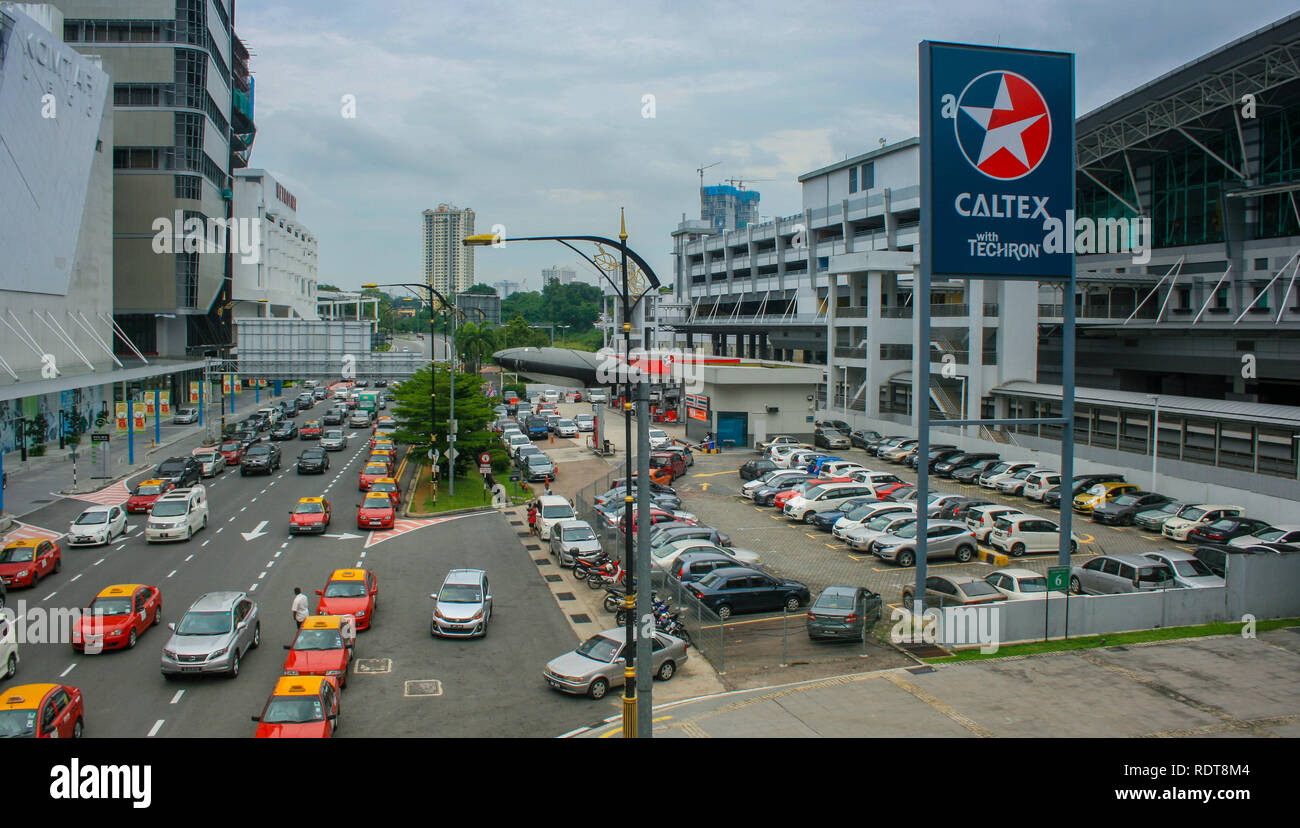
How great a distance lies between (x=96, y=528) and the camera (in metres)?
30.5

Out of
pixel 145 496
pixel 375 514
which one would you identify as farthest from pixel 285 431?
pixel 375 514

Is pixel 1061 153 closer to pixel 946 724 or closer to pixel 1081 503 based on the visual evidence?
pixel 946 724

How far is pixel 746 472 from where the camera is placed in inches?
1806

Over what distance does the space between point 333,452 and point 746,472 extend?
28168 mm

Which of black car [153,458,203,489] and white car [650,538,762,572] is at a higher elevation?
black car [153,458,203,489]

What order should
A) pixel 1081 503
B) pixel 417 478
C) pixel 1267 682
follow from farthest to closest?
pixel 417 478 < pixel 1081 503 < pixel 1267 682

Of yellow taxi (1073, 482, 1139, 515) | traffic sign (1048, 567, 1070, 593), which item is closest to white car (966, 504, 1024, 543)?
yellow taxi (1073, 482, 1139, 515)

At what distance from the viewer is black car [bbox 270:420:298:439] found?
6241 cm

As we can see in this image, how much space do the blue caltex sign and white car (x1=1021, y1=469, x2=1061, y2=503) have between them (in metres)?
19.5

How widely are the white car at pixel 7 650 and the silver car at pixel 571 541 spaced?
48.8 ft

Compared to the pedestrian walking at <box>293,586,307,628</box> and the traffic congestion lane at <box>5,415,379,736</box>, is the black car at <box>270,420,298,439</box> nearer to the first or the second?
the traffic congestion lane at <box>5,415,379,736</box>

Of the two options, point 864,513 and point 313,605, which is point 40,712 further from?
point 864,513

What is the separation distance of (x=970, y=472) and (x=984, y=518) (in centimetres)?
1316
